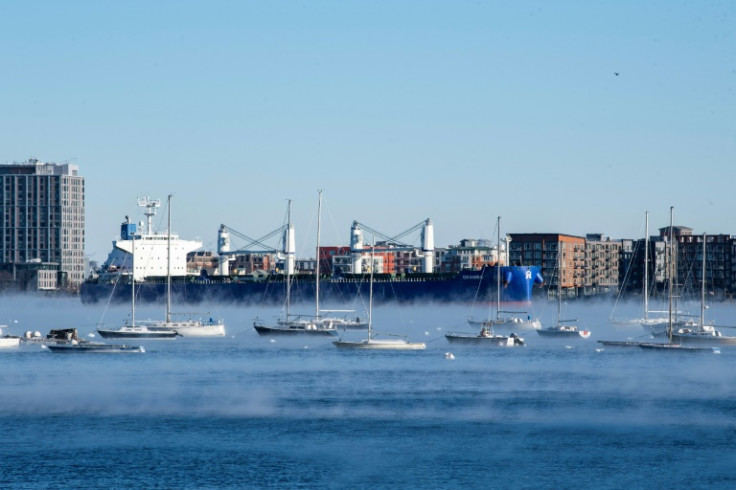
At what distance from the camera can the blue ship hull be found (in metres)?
169

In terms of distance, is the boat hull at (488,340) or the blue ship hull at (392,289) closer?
the boat hull at (488,340)

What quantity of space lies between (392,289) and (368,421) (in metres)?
122

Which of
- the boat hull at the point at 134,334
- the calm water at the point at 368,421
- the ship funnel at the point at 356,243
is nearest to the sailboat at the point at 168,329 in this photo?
the boat hull at the point at 134,334

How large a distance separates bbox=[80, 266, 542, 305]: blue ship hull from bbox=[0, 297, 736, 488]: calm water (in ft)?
258

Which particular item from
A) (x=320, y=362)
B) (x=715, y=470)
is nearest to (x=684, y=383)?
(x=320, y=362)

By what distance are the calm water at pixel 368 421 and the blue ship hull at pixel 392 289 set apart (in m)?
78.7

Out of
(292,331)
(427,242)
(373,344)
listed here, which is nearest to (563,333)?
(292,331)

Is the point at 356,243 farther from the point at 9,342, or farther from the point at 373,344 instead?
the point at 373,344

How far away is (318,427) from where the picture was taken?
171 feet

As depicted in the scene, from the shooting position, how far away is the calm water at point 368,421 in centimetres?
4228

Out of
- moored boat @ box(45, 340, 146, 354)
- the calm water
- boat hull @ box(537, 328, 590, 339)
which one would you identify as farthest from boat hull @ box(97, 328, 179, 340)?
boat hull @ box(537, 328, 590, 339)

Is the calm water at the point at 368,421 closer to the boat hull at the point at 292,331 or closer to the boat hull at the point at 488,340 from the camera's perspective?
the boat hull at the point at 488,340

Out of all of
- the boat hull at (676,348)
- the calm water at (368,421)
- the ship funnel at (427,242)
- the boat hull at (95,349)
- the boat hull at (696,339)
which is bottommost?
the calm water at (368,421)

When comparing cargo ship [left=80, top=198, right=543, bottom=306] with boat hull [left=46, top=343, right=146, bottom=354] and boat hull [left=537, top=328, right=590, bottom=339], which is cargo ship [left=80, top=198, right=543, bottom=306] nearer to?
boat hull [left=537, top=328, right=590, bottom=339]
